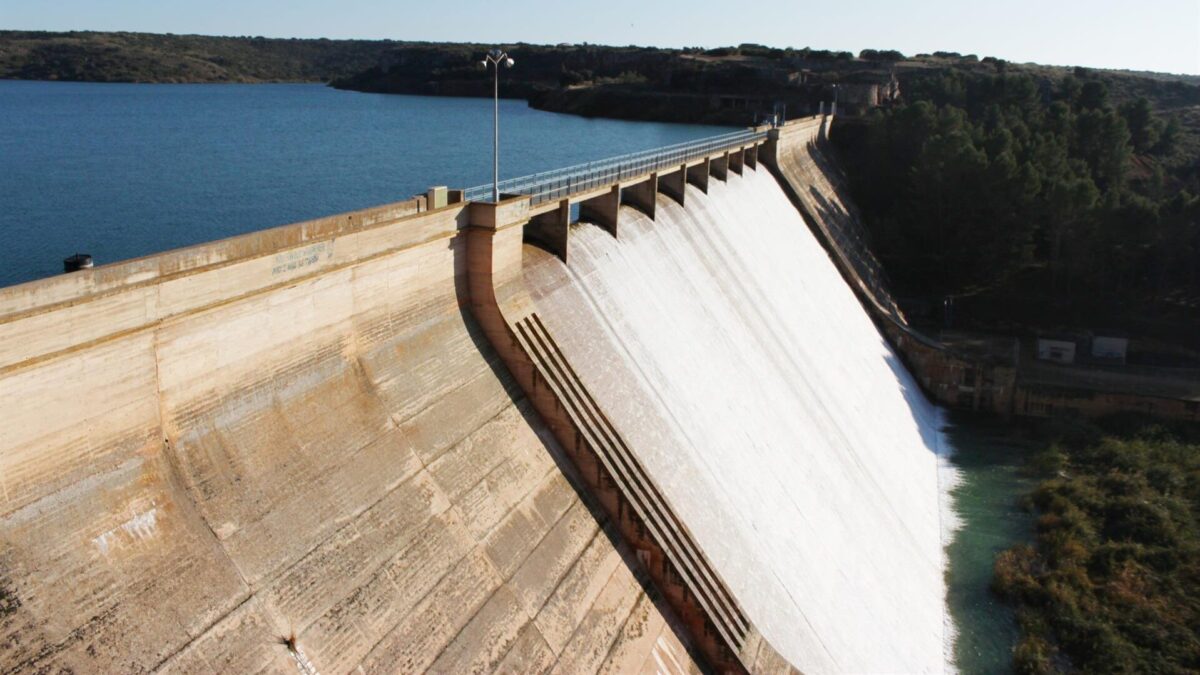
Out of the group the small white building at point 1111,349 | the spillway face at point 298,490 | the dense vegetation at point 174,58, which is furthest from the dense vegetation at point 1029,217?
the dense vegetation at point 174,58

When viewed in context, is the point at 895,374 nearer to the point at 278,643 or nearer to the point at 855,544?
the point at 855,544

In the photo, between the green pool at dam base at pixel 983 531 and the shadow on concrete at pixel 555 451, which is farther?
the green pool at dam base at pixel 983 531

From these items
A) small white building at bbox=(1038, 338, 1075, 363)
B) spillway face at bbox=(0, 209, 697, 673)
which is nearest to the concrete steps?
spillway face at bbox=(0, 209, 697, 673)

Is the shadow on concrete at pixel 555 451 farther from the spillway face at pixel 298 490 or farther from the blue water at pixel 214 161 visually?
the blue water at pixel 214 161

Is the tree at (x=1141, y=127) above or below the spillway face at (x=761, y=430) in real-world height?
above

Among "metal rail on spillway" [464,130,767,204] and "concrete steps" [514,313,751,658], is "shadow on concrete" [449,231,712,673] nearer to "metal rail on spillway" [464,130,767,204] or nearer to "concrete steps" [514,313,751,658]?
"concrete steps" [514,313,751,658]

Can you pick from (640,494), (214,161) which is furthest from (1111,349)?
(214,161)
